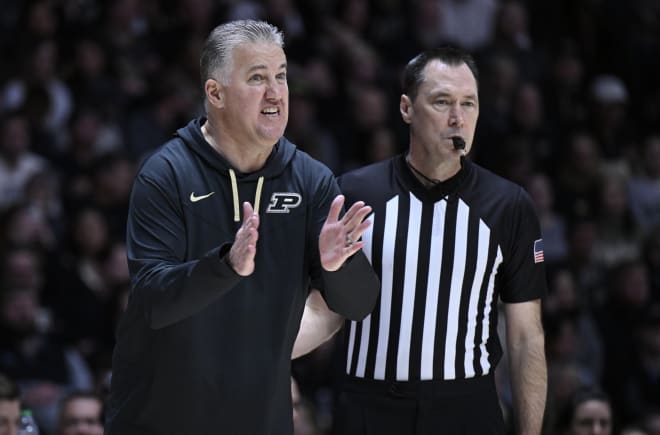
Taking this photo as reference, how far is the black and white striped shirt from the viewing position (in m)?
4.43

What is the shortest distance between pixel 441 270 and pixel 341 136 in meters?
5.99

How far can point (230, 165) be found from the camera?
372 centimetres

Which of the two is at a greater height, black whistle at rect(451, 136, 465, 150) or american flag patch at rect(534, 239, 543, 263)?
black whistle at rect(451, 136, 465, 150)

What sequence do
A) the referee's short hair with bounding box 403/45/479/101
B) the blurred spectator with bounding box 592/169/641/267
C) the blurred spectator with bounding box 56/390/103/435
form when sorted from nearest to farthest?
the referee's short hair with bounding box 403/45/479/101 < the blurred spectator with bounding box 56/390/103/435 < the blurred spectator with bounding box 592/169/641/267

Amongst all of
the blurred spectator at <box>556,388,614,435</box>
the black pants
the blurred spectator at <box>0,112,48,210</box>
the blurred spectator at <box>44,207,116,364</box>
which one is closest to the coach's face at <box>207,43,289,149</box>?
the black pants

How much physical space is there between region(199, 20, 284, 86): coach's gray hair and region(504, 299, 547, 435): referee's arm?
58.9 inches

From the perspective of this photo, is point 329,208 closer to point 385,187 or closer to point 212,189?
point 212,189

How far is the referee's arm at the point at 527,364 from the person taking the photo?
4.45 m

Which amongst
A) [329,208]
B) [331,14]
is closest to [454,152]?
[329,208]

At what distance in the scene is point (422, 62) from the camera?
4.59m

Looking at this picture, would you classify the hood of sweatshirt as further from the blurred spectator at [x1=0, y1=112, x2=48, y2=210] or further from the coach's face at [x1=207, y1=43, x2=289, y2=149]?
the blurred spectator at [x1=0, y1=112, x2=48, y2=210]

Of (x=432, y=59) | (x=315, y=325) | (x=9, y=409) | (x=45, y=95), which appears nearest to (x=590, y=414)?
(x=315, y=325)

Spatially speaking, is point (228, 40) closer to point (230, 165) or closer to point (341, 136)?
point (230, 165)

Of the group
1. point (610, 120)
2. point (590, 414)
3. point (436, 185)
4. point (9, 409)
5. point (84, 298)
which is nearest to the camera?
point (436, 185)
